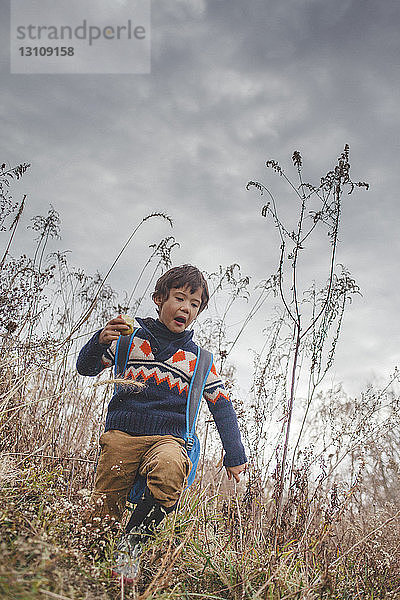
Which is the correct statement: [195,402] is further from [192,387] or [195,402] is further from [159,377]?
[159,377]

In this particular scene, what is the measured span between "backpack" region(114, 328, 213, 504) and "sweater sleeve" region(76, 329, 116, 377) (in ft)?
0.28

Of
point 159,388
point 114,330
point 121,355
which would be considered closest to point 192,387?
point 159,388

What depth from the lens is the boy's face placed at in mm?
2918

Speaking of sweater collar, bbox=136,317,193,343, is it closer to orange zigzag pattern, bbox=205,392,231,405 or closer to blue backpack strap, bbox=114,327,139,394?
blue backpack strap, bbox=114,327,139,394

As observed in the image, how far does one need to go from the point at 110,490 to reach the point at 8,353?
140cm

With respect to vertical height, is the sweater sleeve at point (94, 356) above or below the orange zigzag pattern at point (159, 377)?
above

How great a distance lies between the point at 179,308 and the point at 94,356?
1.87ft

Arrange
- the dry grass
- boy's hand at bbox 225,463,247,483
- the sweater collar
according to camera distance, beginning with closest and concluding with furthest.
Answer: the dry grass
boy's hand at bbox 225,463,247,483
the sweater collar

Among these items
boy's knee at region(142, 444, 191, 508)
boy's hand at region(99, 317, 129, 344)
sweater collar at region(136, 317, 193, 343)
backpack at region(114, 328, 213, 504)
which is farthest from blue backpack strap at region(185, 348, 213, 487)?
boy's hand at region(99, 317, 129, 344)

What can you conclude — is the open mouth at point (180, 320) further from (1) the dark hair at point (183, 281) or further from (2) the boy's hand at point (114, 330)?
(2) the boy's hand at point (114, 330)

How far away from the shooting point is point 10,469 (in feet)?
7.62

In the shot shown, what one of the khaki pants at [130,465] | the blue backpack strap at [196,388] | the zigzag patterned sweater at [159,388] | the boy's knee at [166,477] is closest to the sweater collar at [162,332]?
the zigzag patterned sweater at [159,388]

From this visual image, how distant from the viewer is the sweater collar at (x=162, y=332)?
2.93 m

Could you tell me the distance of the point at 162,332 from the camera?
2.94m
